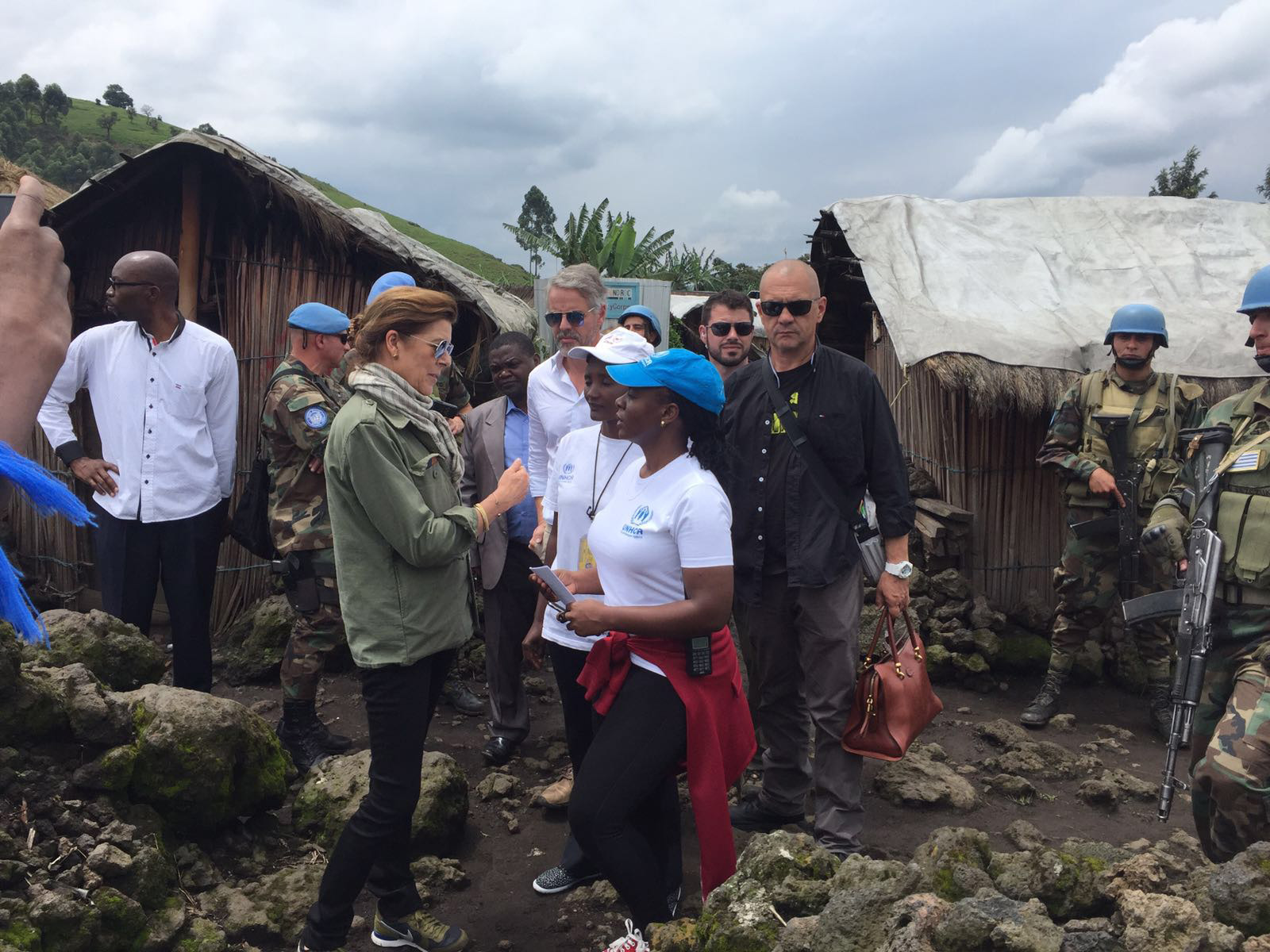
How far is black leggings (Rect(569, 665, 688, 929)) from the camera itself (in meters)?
2.78

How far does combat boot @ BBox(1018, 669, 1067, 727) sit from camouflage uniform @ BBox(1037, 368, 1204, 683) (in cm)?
6

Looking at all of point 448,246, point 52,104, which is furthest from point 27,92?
point 448,246

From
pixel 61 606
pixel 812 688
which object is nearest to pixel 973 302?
pixel 812 688

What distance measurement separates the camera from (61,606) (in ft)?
23.9

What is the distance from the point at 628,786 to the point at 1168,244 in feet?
23.9

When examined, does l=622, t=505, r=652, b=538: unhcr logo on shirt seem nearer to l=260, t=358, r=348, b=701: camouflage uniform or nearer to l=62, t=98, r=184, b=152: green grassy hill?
l=260, t=358, r=348, b=701: camouflage uniform

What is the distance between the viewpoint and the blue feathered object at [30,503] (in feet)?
4.50

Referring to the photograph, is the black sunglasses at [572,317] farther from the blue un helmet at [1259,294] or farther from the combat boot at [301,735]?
the blue un helmet at [1259,294]

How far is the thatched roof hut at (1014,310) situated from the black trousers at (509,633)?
2995 mm

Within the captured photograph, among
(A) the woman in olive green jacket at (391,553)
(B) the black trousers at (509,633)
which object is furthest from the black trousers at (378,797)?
(B) the black trousers at (509,633)

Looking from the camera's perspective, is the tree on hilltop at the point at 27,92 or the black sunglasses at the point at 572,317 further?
the tree on hilltop at the point at 27,92

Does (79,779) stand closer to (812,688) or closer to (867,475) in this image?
(812,688)

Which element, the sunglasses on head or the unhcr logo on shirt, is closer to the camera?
the unhcr logo on shirt

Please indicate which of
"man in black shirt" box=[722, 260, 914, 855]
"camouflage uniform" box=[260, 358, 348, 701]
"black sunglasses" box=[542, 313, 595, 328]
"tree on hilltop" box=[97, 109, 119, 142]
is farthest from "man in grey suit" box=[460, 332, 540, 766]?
"tree on hilltop" box=[97, 109, 119, 142]
